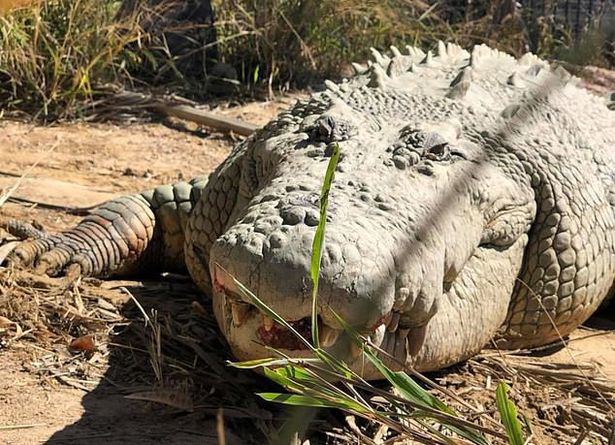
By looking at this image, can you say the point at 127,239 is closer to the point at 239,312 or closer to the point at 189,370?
the point at 189,370

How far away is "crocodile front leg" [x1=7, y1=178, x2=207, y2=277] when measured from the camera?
150 inches

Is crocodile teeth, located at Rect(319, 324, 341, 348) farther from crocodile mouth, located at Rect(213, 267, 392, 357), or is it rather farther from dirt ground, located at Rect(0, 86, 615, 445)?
dirt ground, located at Rect(0, 86, 615, 445)

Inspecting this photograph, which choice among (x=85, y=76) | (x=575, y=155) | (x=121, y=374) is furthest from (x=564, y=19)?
(x=121, y=374)

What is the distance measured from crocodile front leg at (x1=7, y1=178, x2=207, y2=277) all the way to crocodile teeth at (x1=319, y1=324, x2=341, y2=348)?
5.79 ft

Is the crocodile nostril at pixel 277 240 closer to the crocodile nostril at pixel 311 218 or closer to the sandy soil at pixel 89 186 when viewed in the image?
the crocodile nostril at pixel 311 218

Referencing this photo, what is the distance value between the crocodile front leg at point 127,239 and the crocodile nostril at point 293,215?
1669 millimetres

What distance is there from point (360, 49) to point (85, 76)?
243 centimetres

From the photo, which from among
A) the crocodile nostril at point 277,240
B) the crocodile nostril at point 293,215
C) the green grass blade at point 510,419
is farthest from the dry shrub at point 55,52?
the green grass blade at point 510,419

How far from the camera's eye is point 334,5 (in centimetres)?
752

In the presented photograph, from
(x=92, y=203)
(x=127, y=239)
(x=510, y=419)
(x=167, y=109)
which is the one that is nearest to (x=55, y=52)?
(x=167, y=109)

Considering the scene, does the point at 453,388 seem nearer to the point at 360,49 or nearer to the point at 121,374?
the point at 121,374

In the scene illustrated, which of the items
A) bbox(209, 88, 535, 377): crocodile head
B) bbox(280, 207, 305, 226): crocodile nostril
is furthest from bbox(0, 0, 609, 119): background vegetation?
bbox(280, 207, 305, 226): crocodile nostril

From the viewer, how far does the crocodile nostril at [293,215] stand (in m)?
2.24

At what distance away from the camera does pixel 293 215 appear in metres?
2.26
